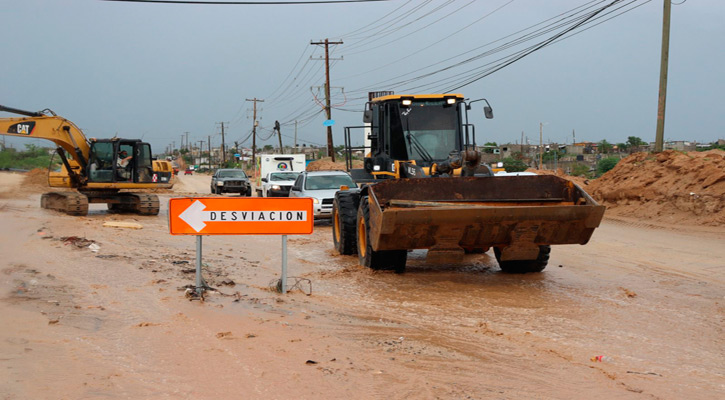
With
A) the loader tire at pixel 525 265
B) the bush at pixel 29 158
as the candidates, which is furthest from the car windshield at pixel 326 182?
the bush at pixel 29 158

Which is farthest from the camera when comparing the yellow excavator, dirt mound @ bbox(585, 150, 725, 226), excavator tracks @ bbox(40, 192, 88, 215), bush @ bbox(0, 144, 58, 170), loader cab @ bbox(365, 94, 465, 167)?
bush @ bbox(0, 144, 58, 170)

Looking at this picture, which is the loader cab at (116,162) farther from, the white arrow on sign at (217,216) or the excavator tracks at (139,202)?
the white arrow on sign at (217,216)

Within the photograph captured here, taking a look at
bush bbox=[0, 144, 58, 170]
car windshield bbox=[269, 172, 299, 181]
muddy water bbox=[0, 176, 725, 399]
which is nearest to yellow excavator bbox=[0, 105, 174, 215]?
car windshield bbox=[269, 172, 299, 181]

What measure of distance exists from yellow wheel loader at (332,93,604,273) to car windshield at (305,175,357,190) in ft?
24.4

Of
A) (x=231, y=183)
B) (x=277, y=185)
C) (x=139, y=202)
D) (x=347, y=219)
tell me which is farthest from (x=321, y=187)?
(x=231, y=183)

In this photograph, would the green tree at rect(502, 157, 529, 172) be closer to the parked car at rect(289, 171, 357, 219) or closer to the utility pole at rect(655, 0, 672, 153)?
the utility pole at rect(655, 0, 672, 153)

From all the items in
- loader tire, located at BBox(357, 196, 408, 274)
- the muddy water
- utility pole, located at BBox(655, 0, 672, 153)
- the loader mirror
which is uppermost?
utility pole, located at BBox(655, 0, 672, 153)

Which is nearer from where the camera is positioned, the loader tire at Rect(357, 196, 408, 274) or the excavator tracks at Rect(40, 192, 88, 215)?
the loader tire at Rect(357, 196, 408, 274)

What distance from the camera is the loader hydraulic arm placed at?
67.8 ft

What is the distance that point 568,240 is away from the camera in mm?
9391

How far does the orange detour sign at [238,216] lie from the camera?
27.2ft

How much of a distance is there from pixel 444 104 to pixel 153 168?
44.6 feet

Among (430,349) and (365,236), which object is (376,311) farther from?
(365,236)

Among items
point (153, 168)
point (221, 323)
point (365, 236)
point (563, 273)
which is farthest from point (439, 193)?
point (153, 168)
